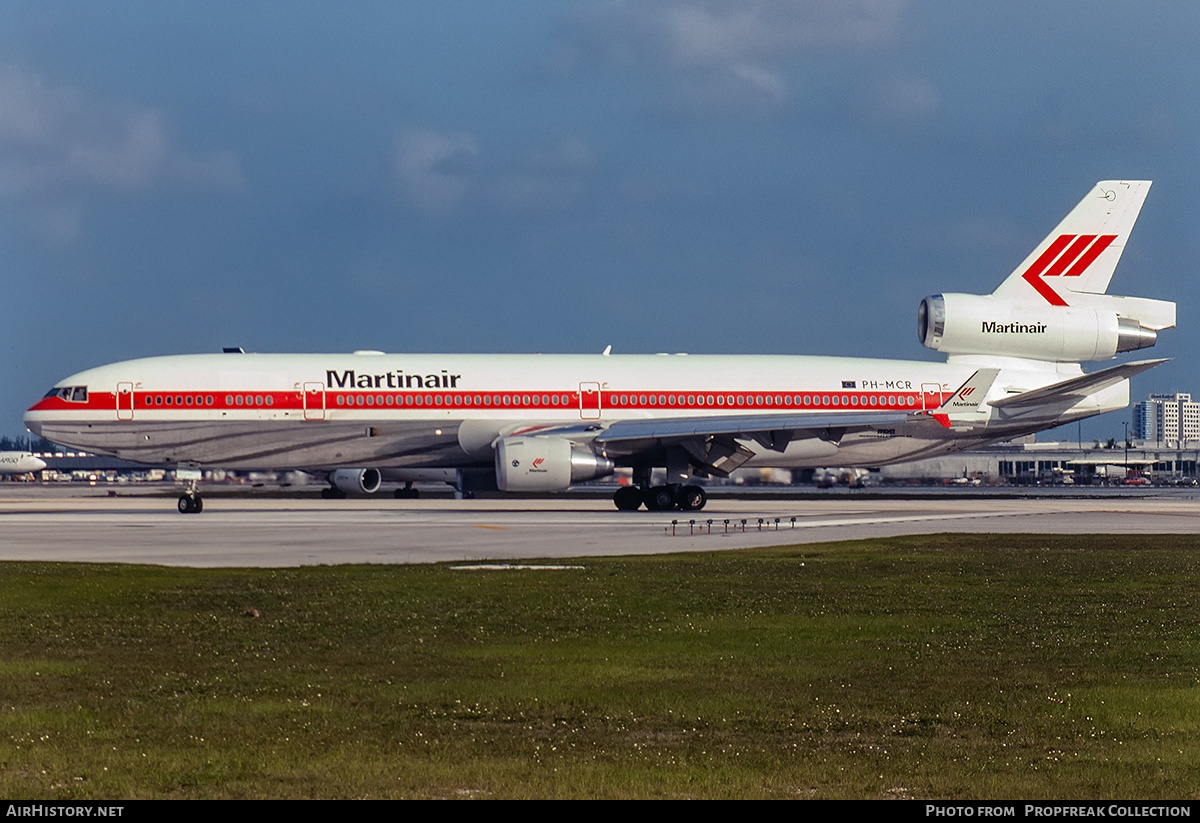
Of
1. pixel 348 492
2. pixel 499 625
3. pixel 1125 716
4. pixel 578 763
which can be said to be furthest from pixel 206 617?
pixel 348 492

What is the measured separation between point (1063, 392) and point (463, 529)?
21105mm

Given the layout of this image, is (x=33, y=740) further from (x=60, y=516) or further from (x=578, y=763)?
(x=60, y=516)

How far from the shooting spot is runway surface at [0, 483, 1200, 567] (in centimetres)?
2352

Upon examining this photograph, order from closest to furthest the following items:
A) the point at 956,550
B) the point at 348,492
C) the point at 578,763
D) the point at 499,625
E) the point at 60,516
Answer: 1. the point at 578,763
2. the point at 499,625
3. the point at 956,550
4. the point at 60,516
5. the point at 348,492

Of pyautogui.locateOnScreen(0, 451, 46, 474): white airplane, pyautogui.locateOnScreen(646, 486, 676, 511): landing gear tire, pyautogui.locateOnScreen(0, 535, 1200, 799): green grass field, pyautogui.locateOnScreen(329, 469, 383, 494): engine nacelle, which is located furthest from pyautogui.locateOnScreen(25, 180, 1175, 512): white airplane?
pyautogui.locateOnScreen(0, 451, 46, 474): white airplane

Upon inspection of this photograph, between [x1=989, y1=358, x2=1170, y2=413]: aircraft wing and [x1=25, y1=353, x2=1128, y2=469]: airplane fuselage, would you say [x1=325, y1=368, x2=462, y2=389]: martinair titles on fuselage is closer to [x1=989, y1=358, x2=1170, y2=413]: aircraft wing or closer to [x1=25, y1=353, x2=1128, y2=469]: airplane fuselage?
[x1=25, y1=353, x2=1128, y2=469]: airplane fuselage

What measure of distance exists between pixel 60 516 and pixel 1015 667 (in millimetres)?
33738

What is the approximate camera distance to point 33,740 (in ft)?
27.3

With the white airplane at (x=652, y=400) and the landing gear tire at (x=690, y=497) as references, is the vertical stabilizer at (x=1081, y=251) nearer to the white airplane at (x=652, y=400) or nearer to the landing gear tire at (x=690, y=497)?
the white airplane at (x=652, y=400)

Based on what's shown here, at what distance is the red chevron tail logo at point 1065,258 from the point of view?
42750 mm

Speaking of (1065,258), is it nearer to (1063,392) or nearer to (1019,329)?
(1019,329)

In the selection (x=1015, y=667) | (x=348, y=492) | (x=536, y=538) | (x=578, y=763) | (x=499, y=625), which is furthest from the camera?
(x=348, y=492)

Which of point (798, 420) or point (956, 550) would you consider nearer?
point (956, 550)

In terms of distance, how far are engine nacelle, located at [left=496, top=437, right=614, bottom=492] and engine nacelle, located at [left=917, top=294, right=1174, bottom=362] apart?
12304 millimetres
